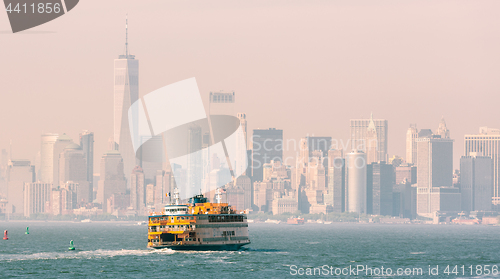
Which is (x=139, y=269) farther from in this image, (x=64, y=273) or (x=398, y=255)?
(x=398, y=255)

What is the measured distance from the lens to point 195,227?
134625mm

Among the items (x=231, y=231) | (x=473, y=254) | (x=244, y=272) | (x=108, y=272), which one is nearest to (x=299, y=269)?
(x=244, y=272)

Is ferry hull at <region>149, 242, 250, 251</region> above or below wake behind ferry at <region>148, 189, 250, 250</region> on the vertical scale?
below

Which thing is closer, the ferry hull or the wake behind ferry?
the wake behind ferry

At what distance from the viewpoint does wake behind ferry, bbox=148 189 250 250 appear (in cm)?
13450

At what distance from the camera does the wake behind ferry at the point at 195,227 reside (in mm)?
134500


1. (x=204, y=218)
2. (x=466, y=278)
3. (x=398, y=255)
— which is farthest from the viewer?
(x=398, y=255)

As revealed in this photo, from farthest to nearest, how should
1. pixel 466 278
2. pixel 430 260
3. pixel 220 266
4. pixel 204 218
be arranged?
pixel 430 260, pixel 204 218, pixel 220 266, pixel 466 278

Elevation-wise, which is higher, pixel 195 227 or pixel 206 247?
pixel 195 227

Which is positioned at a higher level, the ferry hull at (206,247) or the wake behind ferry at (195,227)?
the wake behind ferry at (195,227)

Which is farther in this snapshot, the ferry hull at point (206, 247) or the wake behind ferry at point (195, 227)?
the ferry hull at point (206, 247)

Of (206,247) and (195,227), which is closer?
(195,227)

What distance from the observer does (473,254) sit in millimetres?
169000

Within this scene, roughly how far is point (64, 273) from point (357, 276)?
133 ft
